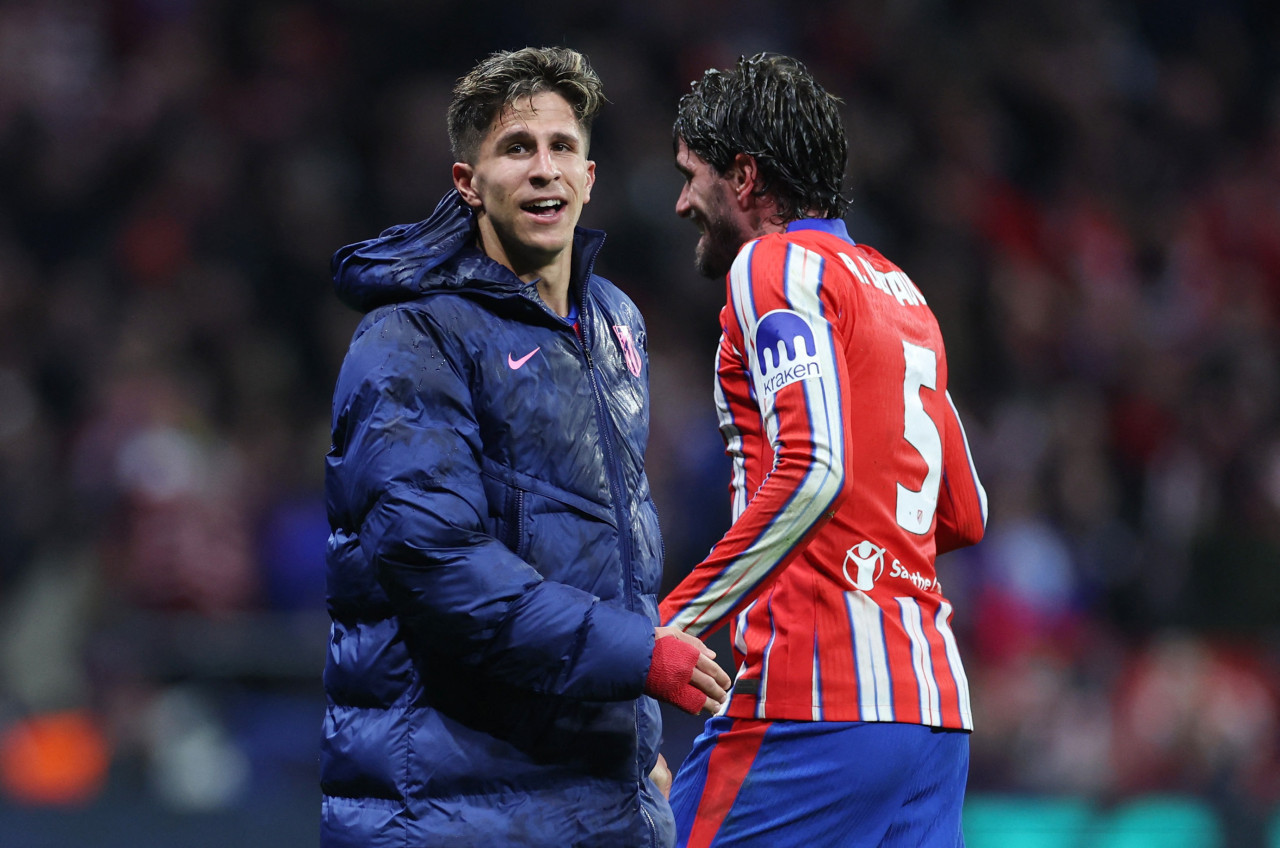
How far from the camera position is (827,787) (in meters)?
2.94

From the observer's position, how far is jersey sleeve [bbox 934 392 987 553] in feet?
10.6

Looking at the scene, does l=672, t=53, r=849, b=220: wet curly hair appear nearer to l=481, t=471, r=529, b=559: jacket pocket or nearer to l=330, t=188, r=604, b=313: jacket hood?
l=330, t=188, r=604, b=313: jacket hood

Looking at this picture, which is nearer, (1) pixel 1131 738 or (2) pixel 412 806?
(2) pixel 412 806

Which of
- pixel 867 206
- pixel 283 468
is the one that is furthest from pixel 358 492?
pixel 867 206

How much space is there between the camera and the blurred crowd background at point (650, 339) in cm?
645

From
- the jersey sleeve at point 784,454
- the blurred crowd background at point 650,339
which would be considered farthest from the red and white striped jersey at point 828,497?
the blurred crowd background at point 650,339

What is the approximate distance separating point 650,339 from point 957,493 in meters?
5.05

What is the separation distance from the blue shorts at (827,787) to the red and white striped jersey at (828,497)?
42 millimetres

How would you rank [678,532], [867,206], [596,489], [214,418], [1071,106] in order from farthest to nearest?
[1071,106] → [867,206] → [214,418] → [678,532] → [596,489]

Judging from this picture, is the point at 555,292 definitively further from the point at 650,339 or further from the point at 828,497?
the point at 650,339

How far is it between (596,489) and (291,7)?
294 inches

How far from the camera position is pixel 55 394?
764cm

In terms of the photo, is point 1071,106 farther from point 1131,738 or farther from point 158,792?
point 158,792

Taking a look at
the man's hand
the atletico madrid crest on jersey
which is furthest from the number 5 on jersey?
the man's hand
